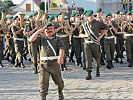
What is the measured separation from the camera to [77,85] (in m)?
11.0

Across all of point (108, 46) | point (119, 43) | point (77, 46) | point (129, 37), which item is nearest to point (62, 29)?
point (77, 46)

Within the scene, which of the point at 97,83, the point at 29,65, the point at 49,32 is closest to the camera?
the point at 49,32

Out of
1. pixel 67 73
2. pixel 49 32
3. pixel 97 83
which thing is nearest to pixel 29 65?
pixel 67 73

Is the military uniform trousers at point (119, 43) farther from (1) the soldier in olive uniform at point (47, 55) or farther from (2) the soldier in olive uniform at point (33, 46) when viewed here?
(1) the soldier in olive uniform at point (47, 55)

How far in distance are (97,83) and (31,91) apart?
6.83 ft

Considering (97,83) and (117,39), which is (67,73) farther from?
(117,39)

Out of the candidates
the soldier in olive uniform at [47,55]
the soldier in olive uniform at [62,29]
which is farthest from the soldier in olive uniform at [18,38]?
the soldier in olive uniform at [47,55]

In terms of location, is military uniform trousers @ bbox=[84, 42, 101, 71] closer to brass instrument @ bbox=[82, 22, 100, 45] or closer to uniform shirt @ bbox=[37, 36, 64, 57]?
brass instrument @ bbox=[82, 22, 100, 45]

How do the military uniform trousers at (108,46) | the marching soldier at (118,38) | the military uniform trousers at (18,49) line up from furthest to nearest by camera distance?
1. the marching soldier at (118,38)
2. the military uniform trousers at (18,49)
3. the military uniform trousers at (108,46)

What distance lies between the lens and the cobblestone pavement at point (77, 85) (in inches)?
379

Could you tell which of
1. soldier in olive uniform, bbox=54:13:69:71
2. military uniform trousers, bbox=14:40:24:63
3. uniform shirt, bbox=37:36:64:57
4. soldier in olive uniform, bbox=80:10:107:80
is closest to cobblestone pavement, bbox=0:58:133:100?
military uniform trousers, bbox=14:40:24:63

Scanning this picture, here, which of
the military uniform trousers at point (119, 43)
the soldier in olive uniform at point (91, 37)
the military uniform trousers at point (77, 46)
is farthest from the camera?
the military uniform trousers at point (119, 43)

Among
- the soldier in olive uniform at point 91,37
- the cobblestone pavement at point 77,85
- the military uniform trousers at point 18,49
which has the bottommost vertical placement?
the cobblestone pavement at point 77,85

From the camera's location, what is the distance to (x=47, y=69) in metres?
8.64
